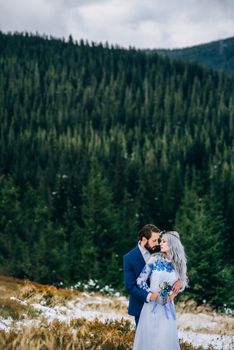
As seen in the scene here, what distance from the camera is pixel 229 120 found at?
189m

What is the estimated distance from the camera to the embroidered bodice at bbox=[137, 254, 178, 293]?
23.6 ft

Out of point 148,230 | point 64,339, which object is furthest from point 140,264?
point 64,339

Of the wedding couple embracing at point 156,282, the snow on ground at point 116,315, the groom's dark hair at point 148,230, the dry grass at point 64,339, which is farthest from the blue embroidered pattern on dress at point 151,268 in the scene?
the snow on ground at point 116,315

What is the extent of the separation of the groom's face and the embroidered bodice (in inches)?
4.3

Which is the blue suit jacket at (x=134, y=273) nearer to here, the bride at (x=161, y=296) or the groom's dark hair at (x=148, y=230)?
the bride at (x=161, y=296)

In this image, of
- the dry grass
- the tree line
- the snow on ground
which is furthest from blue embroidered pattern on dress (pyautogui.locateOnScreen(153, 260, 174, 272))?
the tree line

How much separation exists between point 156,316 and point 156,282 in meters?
0.39

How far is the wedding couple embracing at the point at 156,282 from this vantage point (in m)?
7.16

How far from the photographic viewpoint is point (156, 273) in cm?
719

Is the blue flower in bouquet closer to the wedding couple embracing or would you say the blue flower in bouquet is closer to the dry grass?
the wedding couple embracing

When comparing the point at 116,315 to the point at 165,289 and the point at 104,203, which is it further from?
the point at 104,203

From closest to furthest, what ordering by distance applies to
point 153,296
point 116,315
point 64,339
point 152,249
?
point 153,296
point 152,249
point 64,339
point 116,315

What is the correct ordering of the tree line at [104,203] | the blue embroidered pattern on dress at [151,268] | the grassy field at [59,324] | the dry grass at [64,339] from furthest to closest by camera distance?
the tree line at [104,203]
the grassy field at [59,324]
the blue embroidered pattern on dress at [151,268]
the dry grass at [64,339]

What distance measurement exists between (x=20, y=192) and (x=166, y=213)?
3021 cm
